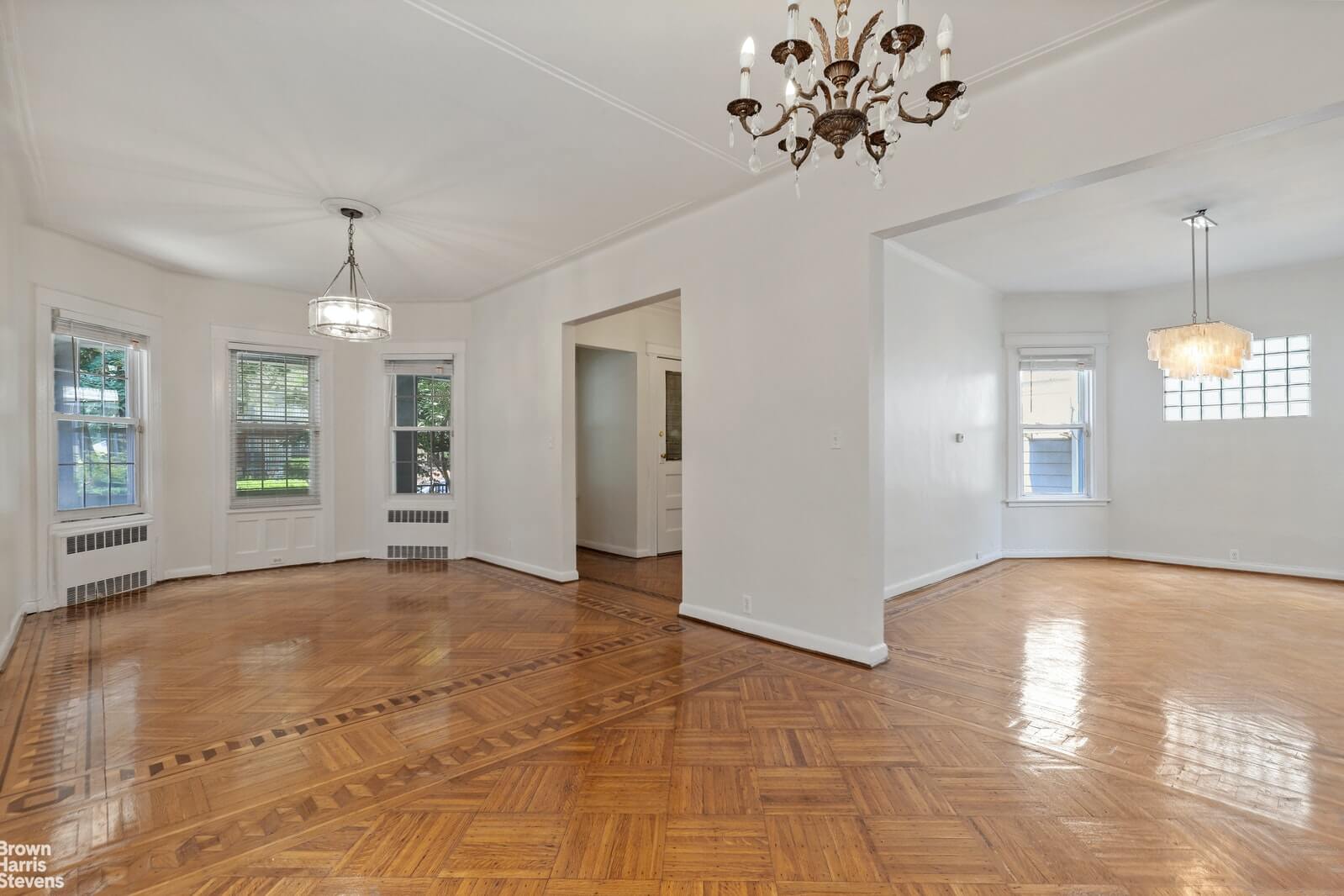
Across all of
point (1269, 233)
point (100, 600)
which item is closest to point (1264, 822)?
point (1269, 233)

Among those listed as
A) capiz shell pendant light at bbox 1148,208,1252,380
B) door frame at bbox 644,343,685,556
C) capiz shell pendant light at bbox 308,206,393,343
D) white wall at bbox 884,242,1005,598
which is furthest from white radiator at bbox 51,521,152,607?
capiz shell pendant light at bbox 1148,208,1252,380

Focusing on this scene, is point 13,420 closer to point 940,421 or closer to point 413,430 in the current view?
point 413,430

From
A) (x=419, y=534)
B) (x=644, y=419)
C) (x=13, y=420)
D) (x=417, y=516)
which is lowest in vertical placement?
(x=419, y=534)

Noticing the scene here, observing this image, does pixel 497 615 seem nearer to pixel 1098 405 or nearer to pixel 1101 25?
pixel 1101 25

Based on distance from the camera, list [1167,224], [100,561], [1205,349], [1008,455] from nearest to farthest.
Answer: [1167,224] < [1205,349] < [100,561] < [1008,455]

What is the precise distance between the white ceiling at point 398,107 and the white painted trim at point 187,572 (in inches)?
112

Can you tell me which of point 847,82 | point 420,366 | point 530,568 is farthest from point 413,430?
point 847,82

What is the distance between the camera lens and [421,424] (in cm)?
670

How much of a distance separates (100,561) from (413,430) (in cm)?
268

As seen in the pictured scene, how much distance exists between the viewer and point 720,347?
4.06 metres

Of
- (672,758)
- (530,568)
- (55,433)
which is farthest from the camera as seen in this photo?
(530,568)

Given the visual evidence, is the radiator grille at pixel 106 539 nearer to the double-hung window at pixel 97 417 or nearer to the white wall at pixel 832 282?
the double-hung window at pixel 97 417

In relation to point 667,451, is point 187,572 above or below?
below

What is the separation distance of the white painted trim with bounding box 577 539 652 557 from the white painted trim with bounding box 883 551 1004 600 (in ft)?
9.08
